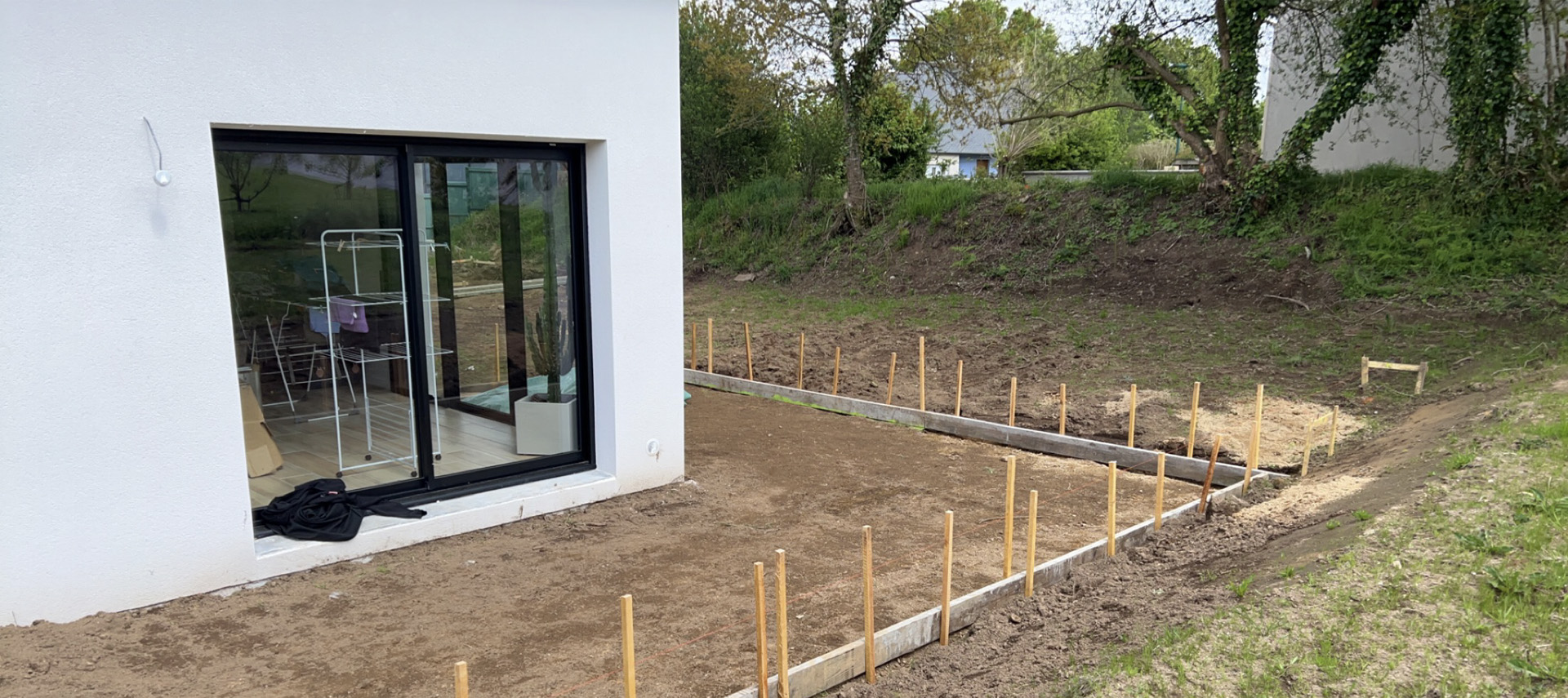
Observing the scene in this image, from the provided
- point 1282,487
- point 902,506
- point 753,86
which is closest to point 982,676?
point 902,506

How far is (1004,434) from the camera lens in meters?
8.07

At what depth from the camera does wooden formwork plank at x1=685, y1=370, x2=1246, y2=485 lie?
7.03 m

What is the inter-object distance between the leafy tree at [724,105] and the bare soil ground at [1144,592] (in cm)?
1369

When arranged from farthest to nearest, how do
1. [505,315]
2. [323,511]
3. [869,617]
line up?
[505,315], [323,511], [869,617]

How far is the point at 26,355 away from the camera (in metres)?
4.12

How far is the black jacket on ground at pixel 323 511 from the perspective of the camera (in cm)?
512

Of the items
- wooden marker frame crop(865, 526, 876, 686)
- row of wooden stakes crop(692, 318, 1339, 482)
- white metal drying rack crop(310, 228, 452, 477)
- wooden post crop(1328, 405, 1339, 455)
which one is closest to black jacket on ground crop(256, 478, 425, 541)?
white metal drying rack crop(310, 228, 452, 477)

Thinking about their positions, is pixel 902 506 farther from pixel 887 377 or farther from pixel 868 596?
pixel 887 377

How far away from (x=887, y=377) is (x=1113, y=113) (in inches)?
982

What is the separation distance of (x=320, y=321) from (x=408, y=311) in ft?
2.38

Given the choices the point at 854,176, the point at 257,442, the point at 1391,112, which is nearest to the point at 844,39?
the point at 854,176

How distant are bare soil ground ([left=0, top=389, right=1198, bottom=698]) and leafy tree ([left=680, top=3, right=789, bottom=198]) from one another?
12.1 meters

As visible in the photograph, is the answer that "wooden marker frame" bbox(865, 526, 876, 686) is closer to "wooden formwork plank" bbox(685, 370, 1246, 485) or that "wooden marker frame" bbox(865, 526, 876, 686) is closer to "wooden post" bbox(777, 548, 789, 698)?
"wooden post" bbox(777, 548, 789, 698)

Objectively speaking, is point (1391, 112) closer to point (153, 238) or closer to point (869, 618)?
point (869, 618)
